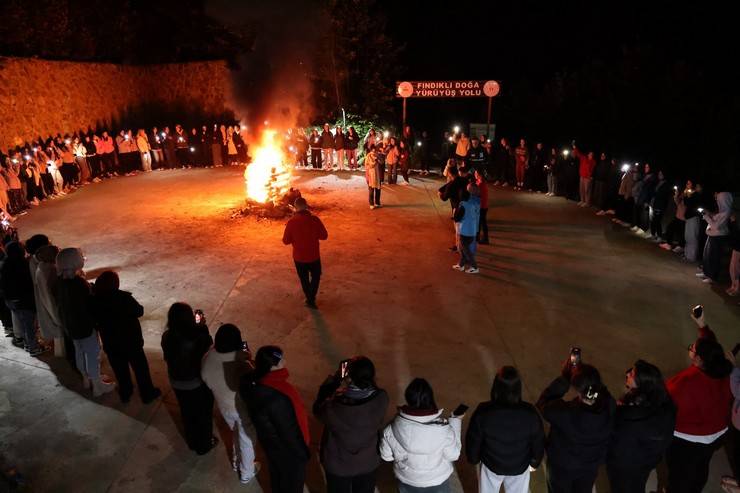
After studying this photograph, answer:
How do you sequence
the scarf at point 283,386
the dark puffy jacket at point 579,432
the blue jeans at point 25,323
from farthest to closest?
the blue jeans at point 25,323, the scarf at point 283,386, the dark puffy jacket at point 579,432

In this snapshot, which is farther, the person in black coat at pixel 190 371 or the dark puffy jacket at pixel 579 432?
the person in black coat at pixel 190 371

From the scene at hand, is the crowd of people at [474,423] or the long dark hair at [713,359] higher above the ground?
the long dark hair at [713,359]

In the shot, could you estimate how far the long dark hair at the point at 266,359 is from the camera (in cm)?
361

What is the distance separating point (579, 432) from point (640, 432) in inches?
17.8

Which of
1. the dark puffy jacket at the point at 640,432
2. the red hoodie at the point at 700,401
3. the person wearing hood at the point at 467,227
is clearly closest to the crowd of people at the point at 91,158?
the person wearing hood at the point at 467,227

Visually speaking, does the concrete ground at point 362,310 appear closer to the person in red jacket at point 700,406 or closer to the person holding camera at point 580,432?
the person in red jacket at point 700,406

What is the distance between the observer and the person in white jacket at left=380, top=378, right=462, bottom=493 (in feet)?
10.8

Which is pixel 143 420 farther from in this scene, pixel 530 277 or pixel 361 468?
pixel 530 277

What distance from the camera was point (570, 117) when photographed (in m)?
20.8

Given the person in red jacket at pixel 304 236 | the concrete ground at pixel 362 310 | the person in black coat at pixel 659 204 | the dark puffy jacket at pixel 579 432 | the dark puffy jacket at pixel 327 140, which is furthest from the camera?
the dark puffy jacket at pixel 327 140

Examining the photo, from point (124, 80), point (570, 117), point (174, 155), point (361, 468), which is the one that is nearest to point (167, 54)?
point (124, 80)

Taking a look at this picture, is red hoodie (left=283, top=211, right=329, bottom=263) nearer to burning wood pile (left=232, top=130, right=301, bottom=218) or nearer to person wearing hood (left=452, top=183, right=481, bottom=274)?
person wearing hood (left=452, top=183, right=481, bottom=274)

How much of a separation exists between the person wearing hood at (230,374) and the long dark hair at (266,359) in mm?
458

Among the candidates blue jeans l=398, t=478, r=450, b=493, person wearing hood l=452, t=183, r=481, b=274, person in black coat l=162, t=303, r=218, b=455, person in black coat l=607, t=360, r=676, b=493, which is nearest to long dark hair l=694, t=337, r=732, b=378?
person in black coat l=607, t=360, r=676, b=493
